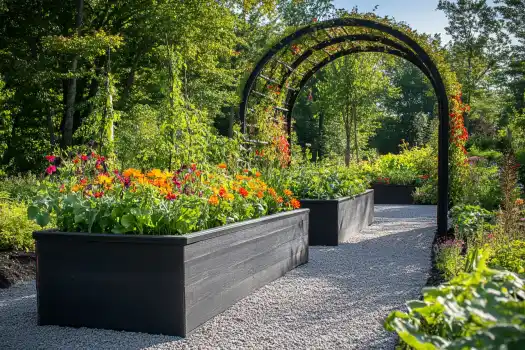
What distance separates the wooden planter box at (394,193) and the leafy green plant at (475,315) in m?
11.2

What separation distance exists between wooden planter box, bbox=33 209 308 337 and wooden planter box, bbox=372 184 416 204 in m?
9.51

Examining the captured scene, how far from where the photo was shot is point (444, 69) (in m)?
6.93

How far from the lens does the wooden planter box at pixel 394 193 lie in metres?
12.3

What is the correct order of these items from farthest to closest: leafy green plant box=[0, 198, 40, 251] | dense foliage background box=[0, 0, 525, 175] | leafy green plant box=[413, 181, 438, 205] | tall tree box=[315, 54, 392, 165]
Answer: tall tree box=[315, 54, 392, 165], dense foliage background box=[0, 0, 525, 175], leafy green plant box=[413, 181, 438, 205], leafy green plant box=[0, 198, 40, 251]

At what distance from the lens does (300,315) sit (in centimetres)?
348

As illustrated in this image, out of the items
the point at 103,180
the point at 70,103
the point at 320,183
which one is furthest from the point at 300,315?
the point at 70,103

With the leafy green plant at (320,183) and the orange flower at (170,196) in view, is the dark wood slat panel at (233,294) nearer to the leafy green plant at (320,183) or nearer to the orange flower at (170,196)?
the orange flower at (170,196)

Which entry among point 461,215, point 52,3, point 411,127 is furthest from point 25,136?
point 411,127

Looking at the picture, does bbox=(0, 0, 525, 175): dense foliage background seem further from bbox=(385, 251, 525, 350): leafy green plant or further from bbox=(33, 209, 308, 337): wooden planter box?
bbox=(385, 251, 525, 350): leafy green plant

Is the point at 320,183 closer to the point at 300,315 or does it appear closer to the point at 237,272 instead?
the point at 237,272

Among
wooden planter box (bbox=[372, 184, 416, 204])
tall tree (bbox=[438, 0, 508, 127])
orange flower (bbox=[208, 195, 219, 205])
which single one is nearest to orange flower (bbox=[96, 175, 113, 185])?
orange flower (bbox=[208, 195, 219, 205])

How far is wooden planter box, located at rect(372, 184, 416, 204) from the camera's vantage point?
12320 mm

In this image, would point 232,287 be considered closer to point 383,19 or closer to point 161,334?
point 161,334

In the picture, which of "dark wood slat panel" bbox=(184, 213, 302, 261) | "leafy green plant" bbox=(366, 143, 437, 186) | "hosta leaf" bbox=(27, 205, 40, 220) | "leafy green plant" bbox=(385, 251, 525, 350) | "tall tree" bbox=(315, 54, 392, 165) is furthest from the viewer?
"tall tree" bbox=(315, 54, 392, 165)
